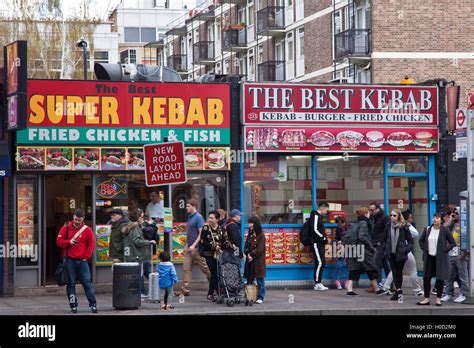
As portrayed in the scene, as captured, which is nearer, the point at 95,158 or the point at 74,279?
the point at 74,279

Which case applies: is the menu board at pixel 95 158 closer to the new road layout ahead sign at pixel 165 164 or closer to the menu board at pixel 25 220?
the menu board at pixel 25 220

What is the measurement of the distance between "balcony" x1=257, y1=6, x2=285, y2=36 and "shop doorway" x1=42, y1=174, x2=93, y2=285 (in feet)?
114

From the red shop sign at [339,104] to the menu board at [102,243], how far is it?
391 cm

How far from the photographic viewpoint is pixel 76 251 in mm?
17500

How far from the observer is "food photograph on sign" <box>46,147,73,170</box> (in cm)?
2105

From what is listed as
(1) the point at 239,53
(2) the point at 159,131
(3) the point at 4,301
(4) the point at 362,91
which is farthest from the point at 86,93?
(1) the point at 239,53

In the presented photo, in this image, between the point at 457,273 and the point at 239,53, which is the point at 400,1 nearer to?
the point at 239,53

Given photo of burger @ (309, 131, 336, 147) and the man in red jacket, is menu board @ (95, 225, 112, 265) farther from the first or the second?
photo of burger @ (309, 131, 336, 147)

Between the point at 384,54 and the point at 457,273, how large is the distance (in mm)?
26130

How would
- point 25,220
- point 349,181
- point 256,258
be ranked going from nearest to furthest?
point 256,258
point 25,220
point 349,181

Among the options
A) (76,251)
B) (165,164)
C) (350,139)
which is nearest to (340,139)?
(350,139)

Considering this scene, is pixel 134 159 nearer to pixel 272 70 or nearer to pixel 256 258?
pixel 256 258

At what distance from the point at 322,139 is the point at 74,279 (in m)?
7.44

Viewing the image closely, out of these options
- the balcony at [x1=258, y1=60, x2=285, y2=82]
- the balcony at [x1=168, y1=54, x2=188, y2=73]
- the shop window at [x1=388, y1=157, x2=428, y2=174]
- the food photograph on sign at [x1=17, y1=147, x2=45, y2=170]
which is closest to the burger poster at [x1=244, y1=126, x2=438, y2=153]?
the shop window at [x1=388, y1=157, x2=428, y2=174]
